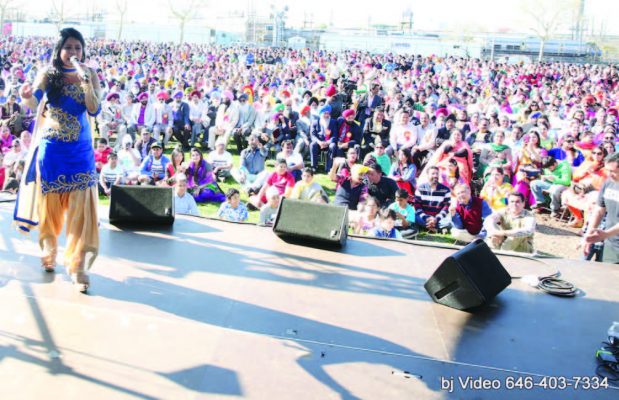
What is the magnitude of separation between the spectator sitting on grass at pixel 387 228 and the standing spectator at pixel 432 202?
3.81 ft

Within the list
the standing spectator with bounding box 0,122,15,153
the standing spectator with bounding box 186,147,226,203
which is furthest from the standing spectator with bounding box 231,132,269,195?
the standing spectator with bounding box 0,122,15,153

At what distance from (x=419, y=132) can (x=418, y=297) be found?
630 centimetres

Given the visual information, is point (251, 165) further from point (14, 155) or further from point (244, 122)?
point (14, 155)

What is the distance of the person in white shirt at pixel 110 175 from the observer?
814 centimetres

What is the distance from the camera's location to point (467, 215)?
6660 millimetres

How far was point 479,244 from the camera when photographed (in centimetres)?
387

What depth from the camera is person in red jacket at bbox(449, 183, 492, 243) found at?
6621 millimetres

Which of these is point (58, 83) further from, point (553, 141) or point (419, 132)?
point (553, 141)

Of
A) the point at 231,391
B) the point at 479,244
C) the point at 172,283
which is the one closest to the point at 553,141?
the point at 479,244

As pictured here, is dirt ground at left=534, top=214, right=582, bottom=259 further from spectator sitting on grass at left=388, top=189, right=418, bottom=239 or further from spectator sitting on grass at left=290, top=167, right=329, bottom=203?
spectator sitting on grass at left=290, top=167, right=329, bottom=203

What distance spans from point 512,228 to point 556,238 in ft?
4.81

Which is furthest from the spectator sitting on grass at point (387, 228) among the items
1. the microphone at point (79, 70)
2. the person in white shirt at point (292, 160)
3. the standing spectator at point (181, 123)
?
the standing spectator at point (181, 123)

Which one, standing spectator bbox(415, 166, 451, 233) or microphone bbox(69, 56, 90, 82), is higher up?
microphone bbox(69, 56, 90, 82)

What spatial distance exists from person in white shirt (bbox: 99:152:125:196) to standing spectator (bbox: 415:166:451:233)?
156 inches
